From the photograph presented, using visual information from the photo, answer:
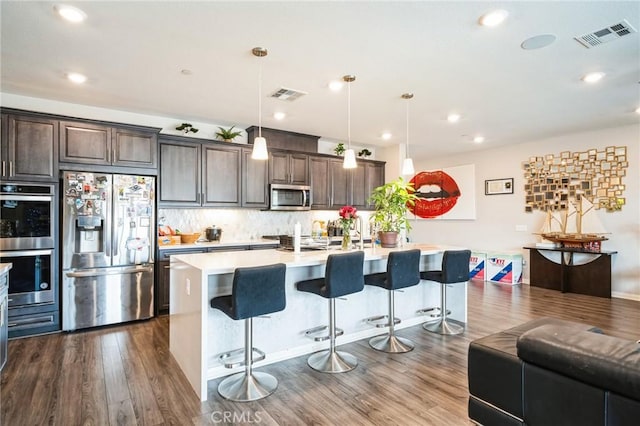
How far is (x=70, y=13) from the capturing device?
246cm

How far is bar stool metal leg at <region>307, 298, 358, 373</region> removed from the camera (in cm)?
300

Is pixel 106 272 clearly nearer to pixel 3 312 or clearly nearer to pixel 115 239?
pixel 115 239

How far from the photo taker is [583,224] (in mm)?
5809

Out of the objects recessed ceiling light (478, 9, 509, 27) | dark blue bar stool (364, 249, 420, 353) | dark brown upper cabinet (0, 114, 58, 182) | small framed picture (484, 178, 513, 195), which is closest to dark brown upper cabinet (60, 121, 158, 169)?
dark brown upper cabinet (0, 114, 58, 182)

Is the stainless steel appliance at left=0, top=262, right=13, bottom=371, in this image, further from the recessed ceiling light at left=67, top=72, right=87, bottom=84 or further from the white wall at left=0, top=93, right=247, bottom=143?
the white wall at left=0, top=93, right=247, bottom=143

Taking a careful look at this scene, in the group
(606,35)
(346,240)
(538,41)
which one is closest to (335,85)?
(346,240)

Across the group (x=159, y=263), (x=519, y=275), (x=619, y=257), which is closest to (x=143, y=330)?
(x=159, y=263)

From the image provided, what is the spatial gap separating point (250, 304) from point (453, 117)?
402cm

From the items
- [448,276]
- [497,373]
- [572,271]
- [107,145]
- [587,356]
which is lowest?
[572,271]

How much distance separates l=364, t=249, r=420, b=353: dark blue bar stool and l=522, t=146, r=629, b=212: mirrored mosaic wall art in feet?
14.3

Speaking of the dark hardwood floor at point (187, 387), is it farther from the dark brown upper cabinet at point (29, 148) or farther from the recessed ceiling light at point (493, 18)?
the recessed ceiling light at point (493, 18)

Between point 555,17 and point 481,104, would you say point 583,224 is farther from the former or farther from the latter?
point 555,17

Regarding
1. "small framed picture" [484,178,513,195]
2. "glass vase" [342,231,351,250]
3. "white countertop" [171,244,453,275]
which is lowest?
"white countertop" [171,244,453,275]

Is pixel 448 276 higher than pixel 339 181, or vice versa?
pixel 339 181
